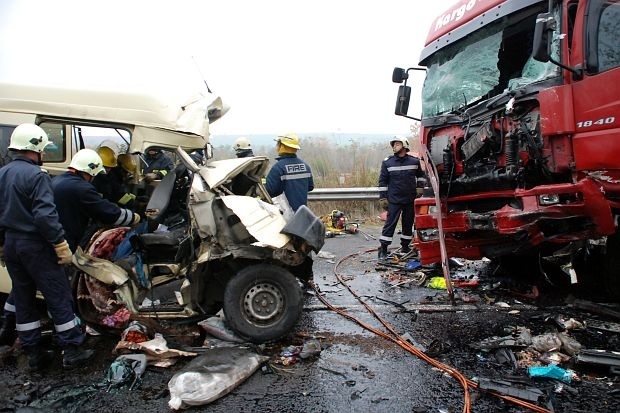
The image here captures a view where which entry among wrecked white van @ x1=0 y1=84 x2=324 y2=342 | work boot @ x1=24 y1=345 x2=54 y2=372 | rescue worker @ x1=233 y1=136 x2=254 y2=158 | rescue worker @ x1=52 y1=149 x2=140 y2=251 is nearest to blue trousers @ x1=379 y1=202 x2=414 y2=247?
rescue worker @ x1=233 y1=136 x2=254 y2=158

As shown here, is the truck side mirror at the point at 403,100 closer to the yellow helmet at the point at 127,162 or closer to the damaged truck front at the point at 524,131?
the damaged truck front at the point at 524,131

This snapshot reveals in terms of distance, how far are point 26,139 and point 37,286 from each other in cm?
113

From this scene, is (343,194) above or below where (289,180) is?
below

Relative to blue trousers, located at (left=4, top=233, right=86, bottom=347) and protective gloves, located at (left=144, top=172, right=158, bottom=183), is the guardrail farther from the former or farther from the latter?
blue trousers, located at (left=4, top=233, right=86, bottom=347)

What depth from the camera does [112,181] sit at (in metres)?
4.77

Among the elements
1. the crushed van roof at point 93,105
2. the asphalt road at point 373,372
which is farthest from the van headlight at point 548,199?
the crushed van roof at point 93,105

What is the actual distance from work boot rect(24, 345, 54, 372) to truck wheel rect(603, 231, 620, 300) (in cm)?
497

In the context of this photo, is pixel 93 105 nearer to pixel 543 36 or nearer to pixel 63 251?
pixel 63 251

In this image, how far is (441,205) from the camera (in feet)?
16.0

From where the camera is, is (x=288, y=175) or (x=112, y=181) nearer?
(x=112, y=181)

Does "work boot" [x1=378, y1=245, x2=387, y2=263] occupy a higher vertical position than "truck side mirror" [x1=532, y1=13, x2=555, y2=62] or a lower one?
lower

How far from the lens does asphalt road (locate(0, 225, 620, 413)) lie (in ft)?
9.64

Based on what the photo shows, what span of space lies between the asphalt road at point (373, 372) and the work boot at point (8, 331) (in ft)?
1.07

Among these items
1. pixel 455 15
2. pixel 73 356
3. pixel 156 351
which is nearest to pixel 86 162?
pixel 73 356
